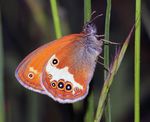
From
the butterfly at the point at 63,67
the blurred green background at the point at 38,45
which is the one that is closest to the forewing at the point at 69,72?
the butterfly at the point at 63,67

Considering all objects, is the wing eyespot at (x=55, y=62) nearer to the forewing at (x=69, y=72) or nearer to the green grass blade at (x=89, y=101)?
the forewing at (x=69, y=72)

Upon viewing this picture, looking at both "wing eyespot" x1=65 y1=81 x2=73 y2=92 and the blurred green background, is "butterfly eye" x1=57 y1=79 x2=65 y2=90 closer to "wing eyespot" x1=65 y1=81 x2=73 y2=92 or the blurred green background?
"wing eyespot" x1=65 y1=81 x2=73 y2=92

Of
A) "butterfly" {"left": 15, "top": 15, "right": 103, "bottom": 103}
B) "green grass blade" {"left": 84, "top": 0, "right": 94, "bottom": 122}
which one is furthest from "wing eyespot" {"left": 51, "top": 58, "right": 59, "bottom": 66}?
"green grass blade" {"left": 84, "top": 0, "right": 94, "bottom": 122}

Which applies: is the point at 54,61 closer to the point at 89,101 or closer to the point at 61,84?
the point at 61,84

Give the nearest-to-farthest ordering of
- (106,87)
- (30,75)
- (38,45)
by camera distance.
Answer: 1. (106,87)
2. (30,75)
3. (38,45)

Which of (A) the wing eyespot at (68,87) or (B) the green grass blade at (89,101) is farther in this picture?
(A) the wing eyespot at (68,87)

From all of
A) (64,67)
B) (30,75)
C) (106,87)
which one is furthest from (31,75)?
(106,87)

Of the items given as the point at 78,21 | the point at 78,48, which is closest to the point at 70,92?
the point at 78,48

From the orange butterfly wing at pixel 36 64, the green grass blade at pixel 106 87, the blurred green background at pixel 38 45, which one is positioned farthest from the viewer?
the blurred green background at pixel 38 45

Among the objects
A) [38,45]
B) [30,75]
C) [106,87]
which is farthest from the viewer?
[38,45]
